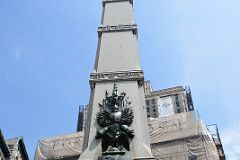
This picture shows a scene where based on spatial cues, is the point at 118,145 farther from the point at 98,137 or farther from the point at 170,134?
the point at 170,134

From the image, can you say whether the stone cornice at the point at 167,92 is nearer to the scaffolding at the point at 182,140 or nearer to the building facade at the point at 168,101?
the building facade at the point at 168,101

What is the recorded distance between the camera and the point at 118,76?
11180 mm

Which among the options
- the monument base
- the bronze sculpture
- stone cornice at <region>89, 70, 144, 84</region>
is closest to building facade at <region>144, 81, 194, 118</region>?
stone cornice at <region>89, 70, 144, 84</region>

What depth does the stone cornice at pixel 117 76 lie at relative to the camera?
11062mm

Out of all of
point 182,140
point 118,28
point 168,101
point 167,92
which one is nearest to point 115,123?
point 118,28

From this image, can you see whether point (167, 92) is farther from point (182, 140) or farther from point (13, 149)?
point (13, 149)

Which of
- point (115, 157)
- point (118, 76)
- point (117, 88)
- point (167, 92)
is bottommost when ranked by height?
point (115, 157)

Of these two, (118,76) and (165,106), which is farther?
(165,106)

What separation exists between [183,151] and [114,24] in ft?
65.8

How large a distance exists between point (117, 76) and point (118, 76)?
0.03 metres

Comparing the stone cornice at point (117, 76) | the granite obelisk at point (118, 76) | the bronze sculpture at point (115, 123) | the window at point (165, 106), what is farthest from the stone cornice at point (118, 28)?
the window at point (165, 106)

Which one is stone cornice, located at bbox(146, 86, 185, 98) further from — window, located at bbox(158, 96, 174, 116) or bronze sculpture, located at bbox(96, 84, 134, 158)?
bronze sculpture, located at bbox(96, 84, 134, 158)

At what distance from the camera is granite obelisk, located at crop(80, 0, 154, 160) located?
9289 millimetres

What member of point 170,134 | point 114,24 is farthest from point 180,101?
point 114,24
